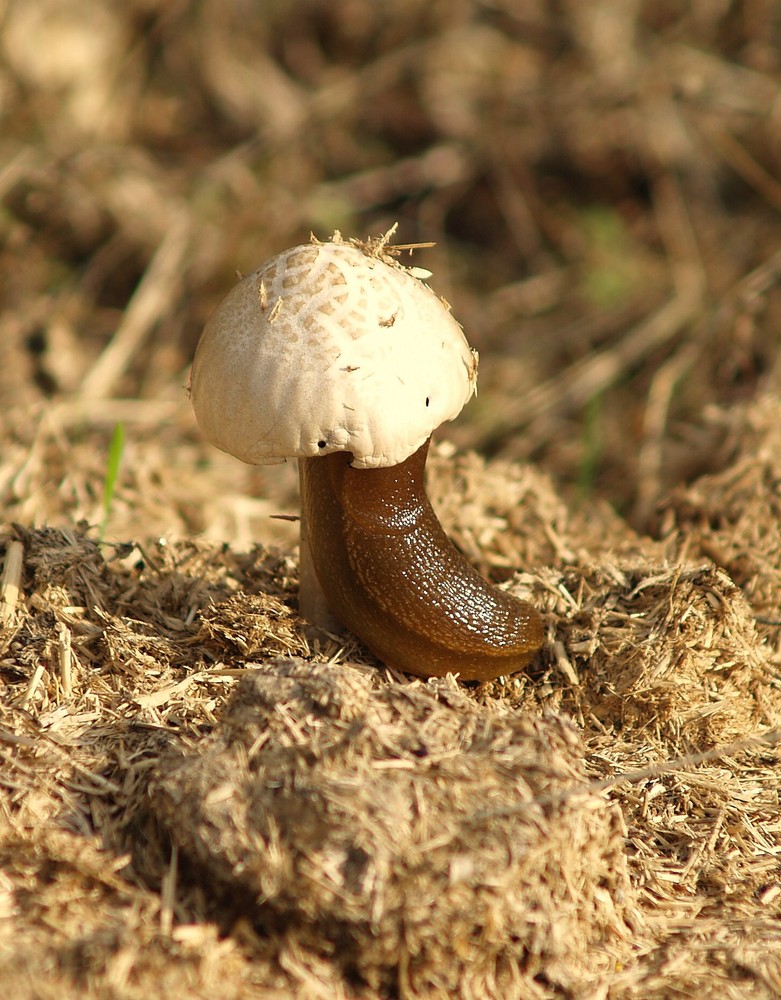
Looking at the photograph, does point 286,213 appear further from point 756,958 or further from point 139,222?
point 756,958

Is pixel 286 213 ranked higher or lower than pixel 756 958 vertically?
higher

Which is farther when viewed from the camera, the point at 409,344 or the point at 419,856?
the point at 409,344

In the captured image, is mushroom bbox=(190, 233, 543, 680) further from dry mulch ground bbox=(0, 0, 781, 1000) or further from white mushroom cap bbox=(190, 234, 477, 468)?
dry mulch ground bbox=(0, 0, 781, 1000)

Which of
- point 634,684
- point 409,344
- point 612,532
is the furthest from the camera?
point 612,532

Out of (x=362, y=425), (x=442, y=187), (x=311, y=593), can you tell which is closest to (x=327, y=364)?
(x=362, y=425)

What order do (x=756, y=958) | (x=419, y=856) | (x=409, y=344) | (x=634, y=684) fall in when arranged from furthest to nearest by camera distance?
(x=634, y=684), (x=409, y=344), (x=756, y=958), (x=419, y=856)

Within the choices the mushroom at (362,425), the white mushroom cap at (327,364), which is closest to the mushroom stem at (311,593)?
the mushroom at (362,425)

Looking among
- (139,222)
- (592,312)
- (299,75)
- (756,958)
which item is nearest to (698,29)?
(592,312)
